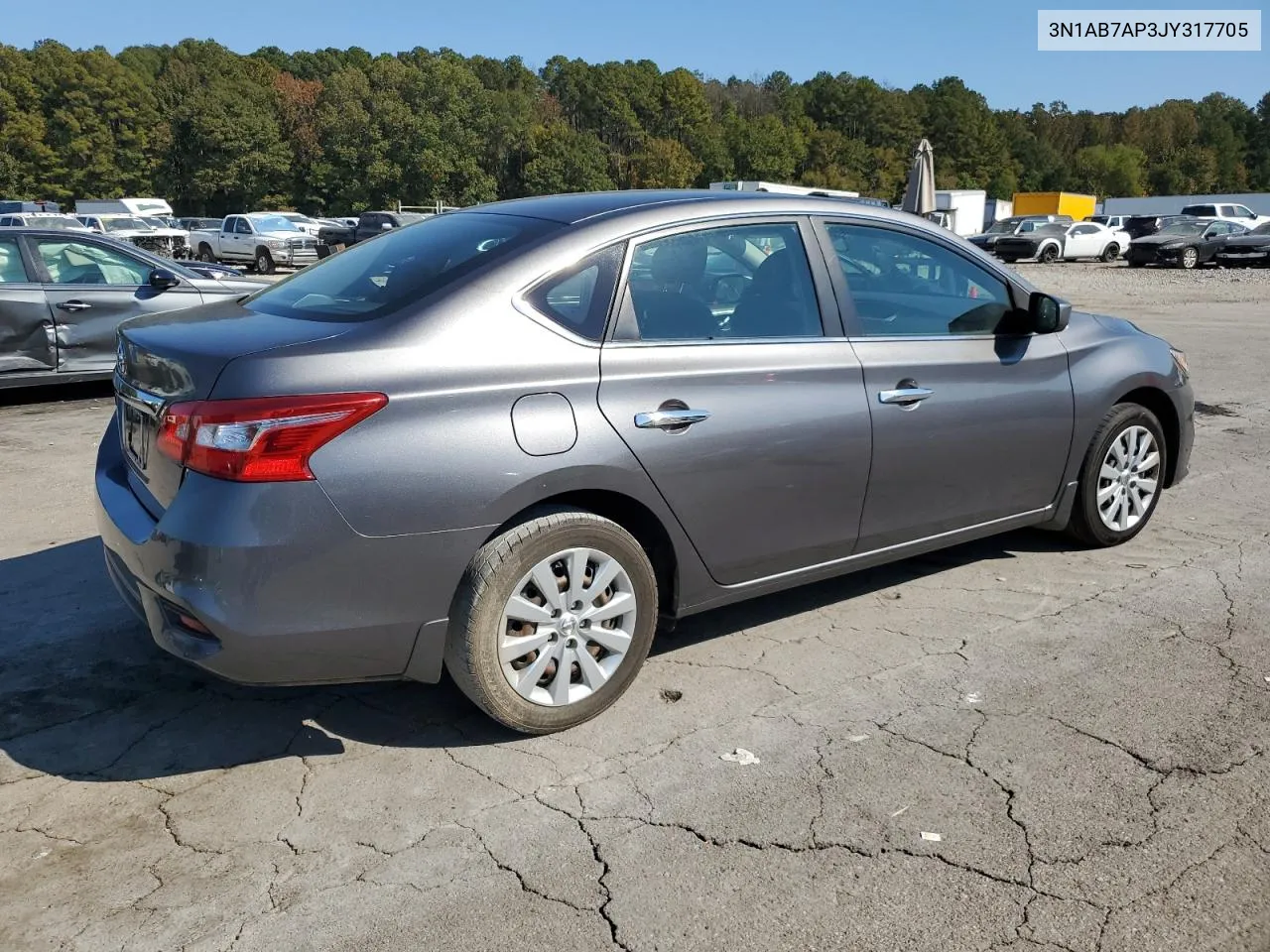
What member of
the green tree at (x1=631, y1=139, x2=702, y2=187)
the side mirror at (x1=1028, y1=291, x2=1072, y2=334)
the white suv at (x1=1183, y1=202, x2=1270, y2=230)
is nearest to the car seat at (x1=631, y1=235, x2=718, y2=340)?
the side mirror at (x1=1028, y1=291, x2=1072, y2=334)

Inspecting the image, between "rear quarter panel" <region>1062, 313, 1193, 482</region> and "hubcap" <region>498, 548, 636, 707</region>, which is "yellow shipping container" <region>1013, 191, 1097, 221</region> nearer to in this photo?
"rear quarter panel" <region>1062, 313, 1193, 482</region>

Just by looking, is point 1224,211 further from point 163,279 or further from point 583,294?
point 583,294

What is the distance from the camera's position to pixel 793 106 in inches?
5276

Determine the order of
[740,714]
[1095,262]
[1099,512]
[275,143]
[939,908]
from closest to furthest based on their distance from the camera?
[939,908] < [740,714] < [1099,512] < [1095,262] < [275,143]

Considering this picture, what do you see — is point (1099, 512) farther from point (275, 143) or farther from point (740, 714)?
point (275, 143)

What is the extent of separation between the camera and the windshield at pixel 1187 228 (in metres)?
33.6

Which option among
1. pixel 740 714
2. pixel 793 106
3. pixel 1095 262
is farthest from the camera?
pixel 793 106

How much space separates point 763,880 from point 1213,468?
5.74 m

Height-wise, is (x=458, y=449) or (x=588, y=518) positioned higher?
(x=458, y=449)

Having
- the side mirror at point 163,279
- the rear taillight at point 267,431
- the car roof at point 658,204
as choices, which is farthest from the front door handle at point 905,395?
the side mirror at point 163,279

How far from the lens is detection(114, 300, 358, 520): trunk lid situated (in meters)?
3.11

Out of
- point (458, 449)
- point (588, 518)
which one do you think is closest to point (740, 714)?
point (588, 518)

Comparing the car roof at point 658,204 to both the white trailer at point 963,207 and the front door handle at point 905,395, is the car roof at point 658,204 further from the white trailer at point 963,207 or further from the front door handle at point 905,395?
the white trailer at point 963,207

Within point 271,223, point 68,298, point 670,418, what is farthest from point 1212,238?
point 670,418
